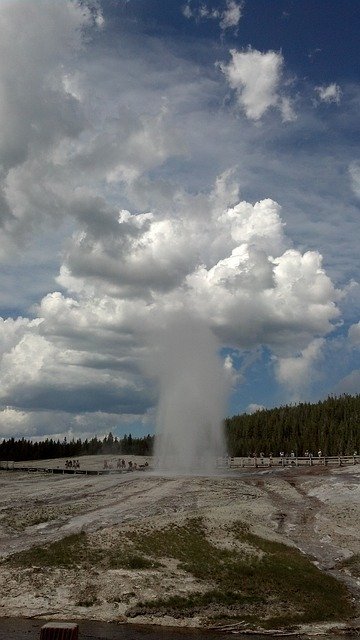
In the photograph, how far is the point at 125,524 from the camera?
40969 mm

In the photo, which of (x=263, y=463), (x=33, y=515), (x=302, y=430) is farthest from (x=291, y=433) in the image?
(x=33, y=515)

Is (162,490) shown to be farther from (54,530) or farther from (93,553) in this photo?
(93,553)

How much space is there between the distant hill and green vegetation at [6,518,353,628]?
4057 inches

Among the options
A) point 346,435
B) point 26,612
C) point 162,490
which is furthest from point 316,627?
point 346,435

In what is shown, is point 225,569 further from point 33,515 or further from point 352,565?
point 33,515

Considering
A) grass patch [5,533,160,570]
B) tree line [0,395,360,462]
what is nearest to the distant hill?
tree line [0,395,360,462]

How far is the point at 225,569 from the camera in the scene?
3372 cm

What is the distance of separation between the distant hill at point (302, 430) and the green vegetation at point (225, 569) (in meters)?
103

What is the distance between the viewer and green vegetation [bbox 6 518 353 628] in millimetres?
28750

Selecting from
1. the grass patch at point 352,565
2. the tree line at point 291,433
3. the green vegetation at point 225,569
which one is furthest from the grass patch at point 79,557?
the tree line at point 291,433

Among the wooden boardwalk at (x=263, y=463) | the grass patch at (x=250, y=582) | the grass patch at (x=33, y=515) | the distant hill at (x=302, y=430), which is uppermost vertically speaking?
the distant hill at (x=302, y=430)

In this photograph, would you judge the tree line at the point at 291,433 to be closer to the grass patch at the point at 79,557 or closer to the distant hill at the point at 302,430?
the distant hill at the point at 302,430

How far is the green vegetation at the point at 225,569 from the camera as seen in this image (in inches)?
1132

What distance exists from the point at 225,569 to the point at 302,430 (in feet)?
420
